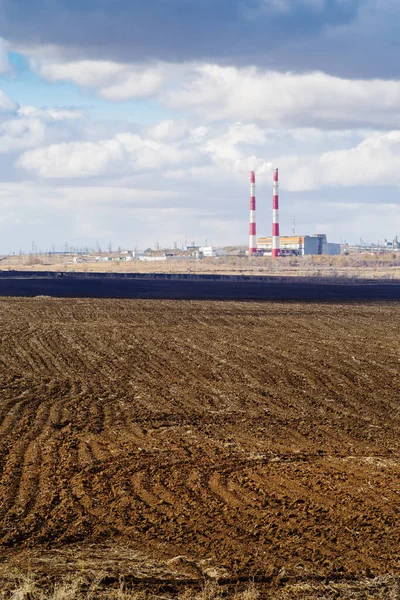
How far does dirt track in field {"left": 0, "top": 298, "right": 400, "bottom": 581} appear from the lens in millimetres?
9930

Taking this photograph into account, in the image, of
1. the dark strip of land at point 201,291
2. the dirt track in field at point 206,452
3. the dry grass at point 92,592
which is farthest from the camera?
the dark strip of land at point 201,291

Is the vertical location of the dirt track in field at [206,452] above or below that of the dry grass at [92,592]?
below

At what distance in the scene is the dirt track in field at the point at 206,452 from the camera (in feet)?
32.6

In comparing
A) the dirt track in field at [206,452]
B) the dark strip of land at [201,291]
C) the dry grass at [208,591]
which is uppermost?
the dry grass at [208,591]

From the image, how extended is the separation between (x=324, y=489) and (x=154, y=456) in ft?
11.1

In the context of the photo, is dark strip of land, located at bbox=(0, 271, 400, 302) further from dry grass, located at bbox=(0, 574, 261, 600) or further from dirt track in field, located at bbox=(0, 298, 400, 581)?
dry grass, located at bbox=(0, 574, 261, 600)

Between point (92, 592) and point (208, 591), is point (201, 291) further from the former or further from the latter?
point (92, 592)

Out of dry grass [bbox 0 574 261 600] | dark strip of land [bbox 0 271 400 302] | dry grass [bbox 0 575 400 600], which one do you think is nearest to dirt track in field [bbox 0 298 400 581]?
dry grass [bbox 0 575 400 600]

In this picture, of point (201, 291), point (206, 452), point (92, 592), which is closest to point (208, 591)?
point (92, 592)

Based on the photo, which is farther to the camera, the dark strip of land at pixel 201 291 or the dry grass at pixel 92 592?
the dark strip of land at pixel 201 291

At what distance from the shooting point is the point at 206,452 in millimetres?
14680

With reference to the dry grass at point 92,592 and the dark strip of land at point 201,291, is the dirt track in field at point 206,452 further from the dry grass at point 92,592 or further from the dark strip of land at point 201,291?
the dark strip of land at point 201,291

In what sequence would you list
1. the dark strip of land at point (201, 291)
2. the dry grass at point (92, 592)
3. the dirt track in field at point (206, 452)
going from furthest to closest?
the dark strip of land at point (201, 291)
the dirt track in field at point (206, 452)
the dry grass at point (92, 592)

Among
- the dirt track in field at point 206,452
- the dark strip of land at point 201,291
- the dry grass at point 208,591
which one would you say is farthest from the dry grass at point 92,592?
the dark strip of land at point 201,291
